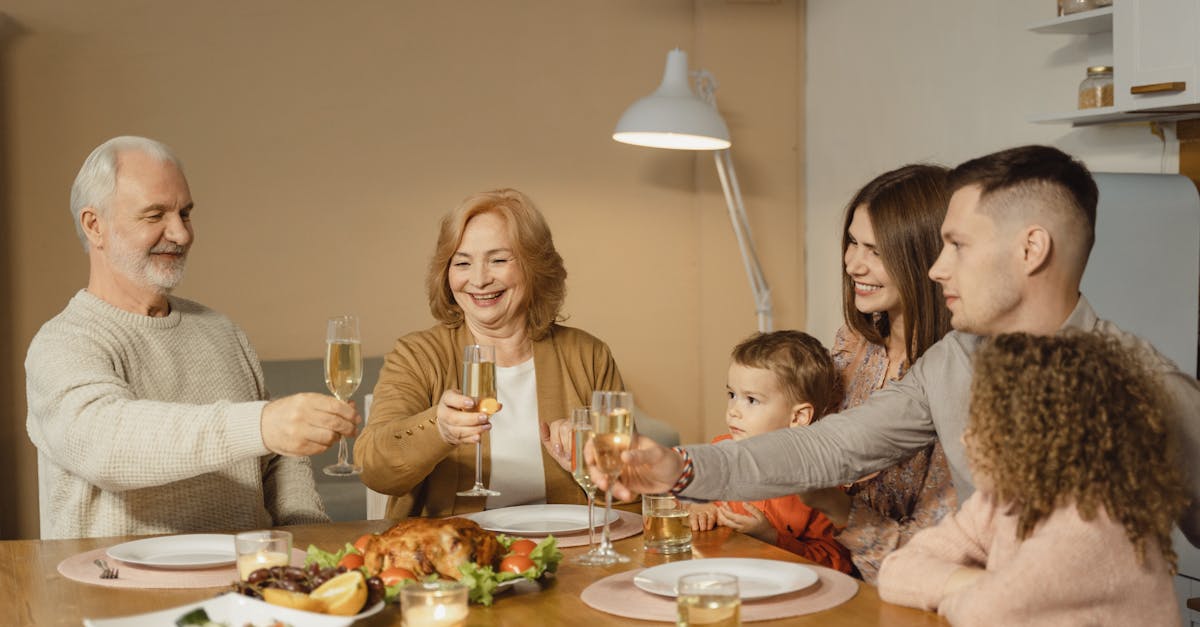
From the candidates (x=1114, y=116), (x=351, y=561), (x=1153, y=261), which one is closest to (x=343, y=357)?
(x=351, y=561)

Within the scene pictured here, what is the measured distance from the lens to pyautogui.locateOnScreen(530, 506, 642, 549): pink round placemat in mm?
2025

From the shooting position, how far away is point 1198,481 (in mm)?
1575

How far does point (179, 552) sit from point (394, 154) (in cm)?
306

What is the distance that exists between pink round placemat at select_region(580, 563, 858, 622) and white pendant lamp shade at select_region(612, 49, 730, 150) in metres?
2.67

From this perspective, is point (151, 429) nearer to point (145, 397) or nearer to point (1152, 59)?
point (145, 397)

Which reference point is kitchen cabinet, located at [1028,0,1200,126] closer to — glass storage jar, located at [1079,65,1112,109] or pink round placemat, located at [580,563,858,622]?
glass storage jar, located at [1079,65,1112,109]

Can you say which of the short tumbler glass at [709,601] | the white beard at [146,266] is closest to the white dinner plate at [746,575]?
the short tumbler glass at [709,601]

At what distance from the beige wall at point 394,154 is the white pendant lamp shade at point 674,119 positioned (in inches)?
31.0

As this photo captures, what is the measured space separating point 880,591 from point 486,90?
3687 millimetres

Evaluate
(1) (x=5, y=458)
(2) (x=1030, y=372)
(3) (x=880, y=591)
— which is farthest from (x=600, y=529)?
(1) (x=5, y=458)

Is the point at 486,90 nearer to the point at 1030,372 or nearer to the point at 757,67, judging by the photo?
the point at 757,67

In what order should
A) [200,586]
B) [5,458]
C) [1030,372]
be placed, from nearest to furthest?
[1030,372] < [200,586] < [5,458]

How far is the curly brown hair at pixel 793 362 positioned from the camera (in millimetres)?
2379

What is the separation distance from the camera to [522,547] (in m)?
1.77
